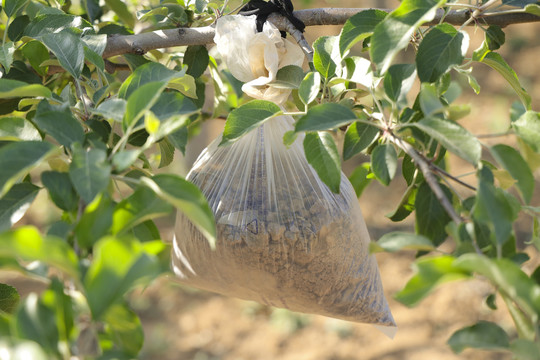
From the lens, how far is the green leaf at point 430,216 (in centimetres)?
79

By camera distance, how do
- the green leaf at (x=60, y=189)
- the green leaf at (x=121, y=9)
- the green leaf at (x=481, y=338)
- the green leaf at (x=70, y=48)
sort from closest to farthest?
the green leaf at (x=481, y=338)
the green leaf at (x=60, y=189)
the green leaf at (x=70, y=48)
the green leaf at (x=121, y=9)

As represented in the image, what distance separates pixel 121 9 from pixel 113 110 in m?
0.65

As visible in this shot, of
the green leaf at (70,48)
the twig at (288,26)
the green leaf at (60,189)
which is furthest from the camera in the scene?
the twig at (288,26)

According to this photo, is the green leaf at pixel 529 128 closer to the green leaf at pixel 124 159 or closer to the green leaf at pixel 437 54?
the green leaf at pixel 437 54

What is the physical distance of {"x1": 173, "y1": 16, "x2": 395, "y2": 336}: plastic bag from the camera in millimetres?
1025

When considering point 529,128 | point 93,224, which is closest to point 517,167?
point 529,128

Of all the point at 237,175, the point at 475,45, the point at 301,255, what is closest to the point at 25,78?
the point at 237,175

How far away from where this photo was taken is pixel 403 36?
2.48ft

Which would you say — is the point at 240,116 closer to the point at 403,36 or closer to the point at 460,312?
the point at 403,36

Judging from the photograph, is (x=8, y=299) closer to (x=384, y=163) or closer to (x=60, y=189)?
(x=60, y=189)

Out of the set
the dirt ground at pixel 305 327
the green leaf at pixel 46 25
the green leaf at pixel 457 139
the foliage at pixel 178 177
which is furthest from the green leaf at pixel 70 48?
the dirt ground at pixel 305 327

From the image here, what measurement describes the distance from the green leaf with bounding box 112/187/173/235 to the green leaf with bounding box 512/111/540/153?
0.46 m

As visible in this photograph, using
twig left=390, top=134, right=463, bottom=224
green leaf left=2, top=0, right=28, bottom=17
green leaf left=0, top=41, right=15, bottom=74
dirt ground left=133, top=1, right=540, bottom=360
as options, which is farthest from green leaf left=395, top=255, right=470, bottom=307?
dirt ground left=133, top=1, right=540, bottom=360

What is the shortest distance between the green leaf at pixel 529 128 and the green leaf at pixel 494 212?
0.14m
